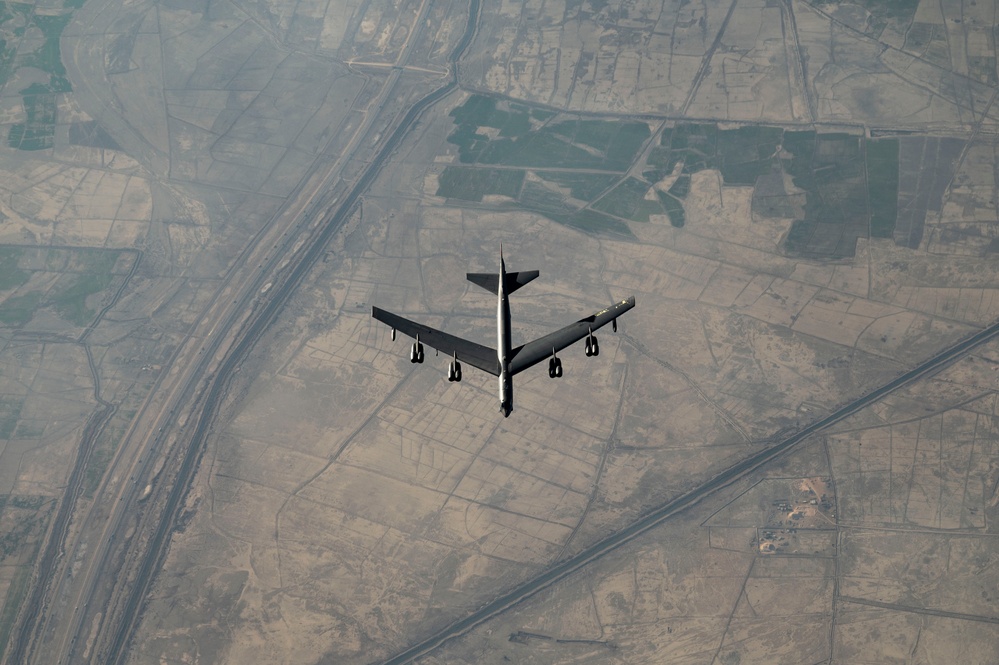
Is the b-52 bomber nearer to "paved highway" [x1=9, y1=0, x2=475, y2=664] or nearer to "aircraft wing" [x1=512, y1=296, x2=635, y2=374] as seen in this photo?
"aircraft wing" [x1=512, y1=296, x2=635, y2=374]

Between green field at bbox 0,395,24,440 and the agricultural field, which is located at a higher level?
the agricultural field

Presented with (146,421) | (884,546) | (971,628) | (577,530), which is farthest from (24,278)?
(971,628)

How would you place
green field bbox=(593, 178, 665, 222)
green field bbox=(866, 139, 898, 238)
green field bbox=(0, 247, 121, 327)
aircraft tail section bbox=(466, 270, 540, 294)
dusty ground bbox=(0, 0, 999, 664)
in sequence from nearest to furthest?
aircraft tail section bbox=(466, 270, 540, 294) < dusty ground bbox=(0, 0, 999, 664) < green field bbox=(866, 139, 898, 238) < green field bbox=(0, 247, 121, 327) < green field bbox=(593, 178, 665, 222)

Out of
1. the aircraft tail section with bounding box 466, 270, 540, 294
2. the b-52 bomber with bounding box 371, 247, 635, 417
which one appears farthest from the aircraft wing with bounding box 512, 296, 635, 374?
the aircraft tail section with bounding box 466, 270, 540, 294

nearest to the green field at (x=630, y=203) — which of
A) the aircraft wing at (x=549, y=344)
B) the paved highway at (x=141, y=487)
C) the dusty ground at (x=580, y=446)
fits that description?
the dusty ground at (x=580, y=446)

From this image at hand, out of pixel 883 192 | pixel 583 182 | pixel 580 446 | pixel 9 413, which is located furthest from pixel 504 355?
pixel 883 192

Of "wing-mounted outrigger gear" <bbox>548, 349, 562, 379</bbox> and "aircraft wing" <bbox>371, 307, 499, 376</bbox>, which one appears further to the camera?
"aircraft wing" <bbox>371, 307, 499, 376</bbox>

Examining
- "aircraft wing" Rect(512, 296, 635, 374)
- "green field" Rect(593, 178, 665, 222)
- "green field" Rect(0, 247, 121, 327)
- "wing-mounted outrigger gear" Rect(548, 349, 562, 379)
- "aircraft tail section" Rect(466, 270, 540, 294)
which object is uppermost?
"green field" Rect(593, 178, 665, 222)

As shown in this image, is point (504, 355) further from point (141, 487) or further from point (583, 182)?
point (583, 182)

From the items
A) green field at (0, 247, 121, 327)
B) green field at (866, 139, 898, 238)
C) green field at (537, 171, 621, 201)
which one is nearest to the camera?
green field at (866, 139, 898, 238)
